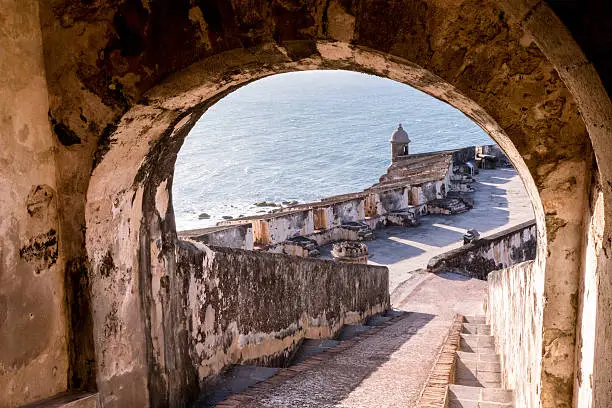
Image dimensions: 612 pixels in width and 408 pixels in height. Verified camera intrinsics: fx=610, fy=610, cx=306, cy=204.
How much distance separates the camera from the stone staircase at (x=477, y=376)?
3.43 meters

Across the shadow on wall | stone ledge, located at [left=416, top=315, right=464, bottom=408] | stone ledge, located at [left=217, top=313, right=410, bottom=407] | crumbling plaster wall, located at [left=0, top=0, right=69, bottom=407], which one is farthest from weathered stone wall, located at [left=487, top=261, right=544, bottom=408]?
crumbling plaster wall, located at [left=0, top=0, right=69, bottom=407]

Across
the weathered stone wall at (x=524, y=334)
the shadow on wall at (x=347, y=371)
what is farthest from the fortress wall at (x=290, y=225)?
the weathered stone wall at (x=524, y=334)

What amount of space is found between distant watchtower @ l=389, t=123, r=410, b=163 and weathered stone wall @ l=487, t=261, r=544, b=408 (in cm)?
1776

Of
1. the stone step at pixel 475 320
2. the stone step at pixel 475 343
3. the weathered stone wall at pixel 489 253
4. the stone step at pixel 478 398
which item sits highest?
the stone step at pixel 478 398

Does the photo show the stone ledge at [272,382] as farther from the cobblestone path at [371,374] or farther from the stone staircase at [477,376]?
the stone staircase at [477,376]

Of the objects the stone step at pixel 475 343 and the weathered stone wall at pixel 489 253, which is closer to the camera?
the stone step at pixel 475 343

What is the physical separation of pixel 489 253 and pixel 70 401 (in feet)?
36.4

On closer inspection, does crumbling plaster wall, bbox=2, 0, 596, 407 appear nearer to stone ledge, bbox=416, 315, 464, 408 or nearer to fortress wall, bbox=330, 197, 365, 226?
stone ledge, bbox=416, 315, 464, 408

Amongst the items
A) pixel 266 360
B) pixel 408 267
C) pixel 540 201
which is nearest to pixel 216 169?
pixel 408 267

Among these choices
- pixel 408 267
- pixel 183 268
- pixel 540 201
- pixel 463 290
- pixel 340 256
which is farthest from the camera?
pixel 408 267

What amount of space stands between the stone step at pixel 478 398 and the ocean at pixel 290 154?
64.2 feet

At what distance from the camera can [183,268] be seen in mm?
3789

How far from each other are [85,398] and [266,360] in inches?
93.6

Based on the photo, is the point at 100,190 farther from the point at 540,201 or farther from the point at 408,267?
the point at 408,267
